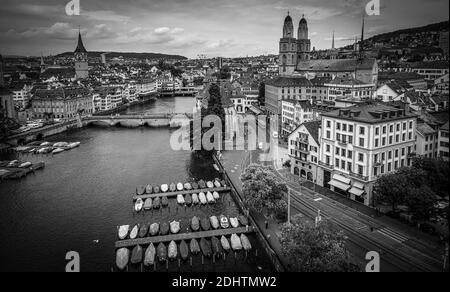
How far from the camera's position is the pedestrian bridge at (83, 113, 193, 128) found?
67875 mm

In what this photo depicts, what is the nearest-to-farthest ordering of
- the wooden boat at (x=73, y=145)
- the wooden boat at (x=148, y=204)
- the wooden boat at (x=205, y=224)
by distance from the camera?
the wooden boat at (x=205, y=224) → the wooden boat at (x=148, y=204) → the wooden boat at (x=73, y=145)

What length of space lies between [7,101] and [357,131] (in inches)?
2157

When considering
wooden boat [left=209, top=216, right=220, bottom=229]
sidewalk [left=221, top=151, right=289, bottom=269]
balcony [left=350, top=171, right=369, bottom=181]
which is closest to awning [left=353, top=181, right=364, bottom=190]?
balcony [left=350, top=171, right=369, bottom=181]

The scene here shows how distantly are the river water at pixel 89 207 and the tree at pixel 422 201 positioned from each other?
8589 millimetres

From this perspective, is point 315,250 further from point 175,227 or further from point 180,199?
point 180,199

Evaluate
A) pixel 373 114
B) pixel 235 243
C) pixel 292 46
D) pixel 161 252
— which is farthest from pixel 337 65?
pixel 161 252

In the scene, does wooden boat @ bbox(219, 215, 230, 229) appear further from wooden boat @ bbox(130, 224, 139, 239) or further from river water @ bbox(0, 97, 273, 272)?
wooden boat @ bbox(130, 224, 139, 239)

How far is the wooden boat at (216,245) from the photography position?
22.8m

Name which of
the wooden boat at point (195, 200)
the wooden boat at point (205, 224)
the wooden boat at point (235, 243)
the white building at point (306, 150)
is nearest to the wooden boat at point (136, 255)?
the wooden boat at point (205, 224)

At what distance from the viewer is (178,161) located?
145 feet

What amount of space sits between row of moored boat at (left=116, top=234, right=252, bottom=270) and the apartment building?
346 inches

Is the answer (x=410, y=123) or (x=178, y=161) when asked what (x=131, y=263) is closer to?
(x=410, y=123)

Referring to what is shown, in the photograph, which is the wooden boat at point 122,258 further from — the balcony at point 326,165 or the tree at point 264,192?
the balcony at point 326,165
